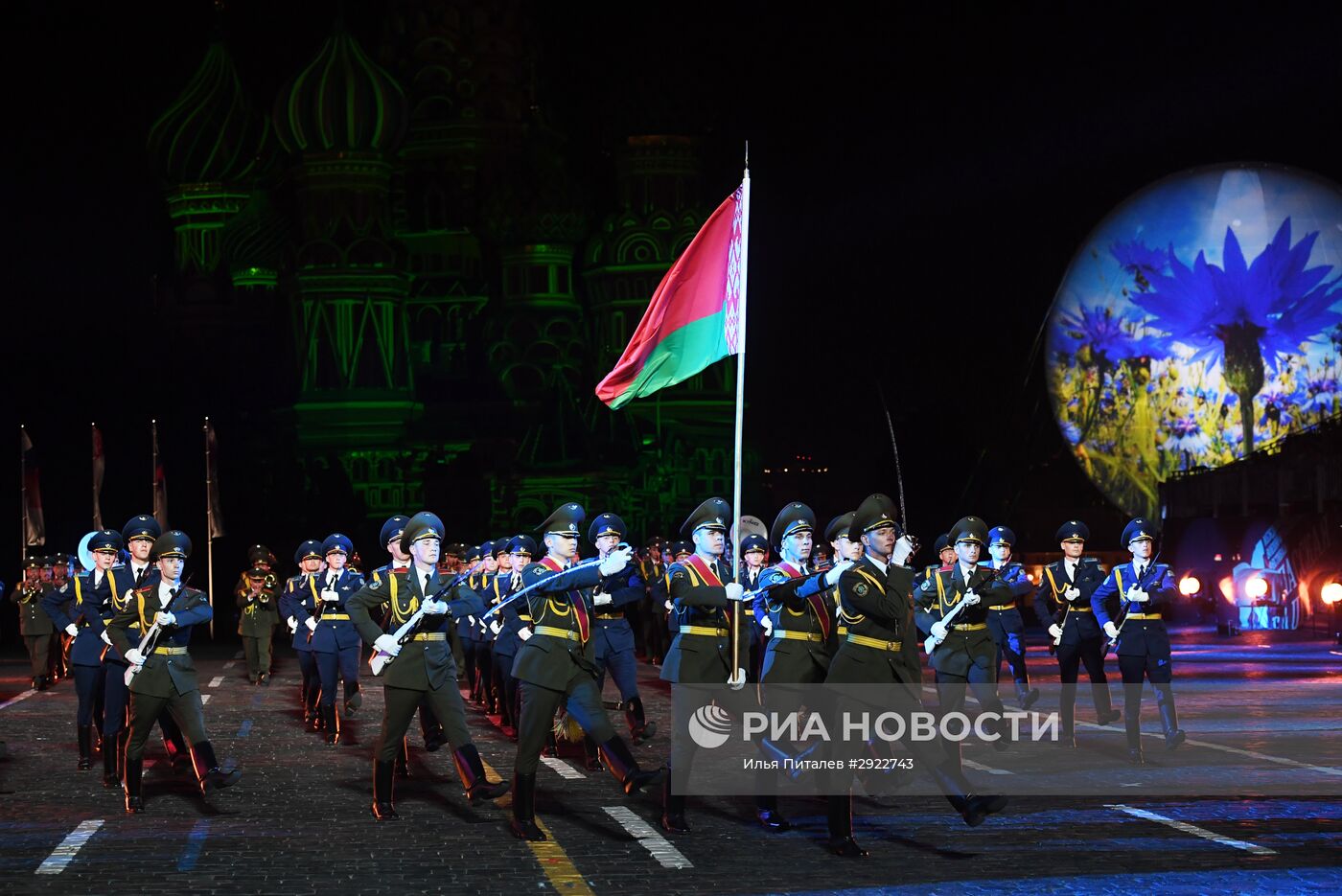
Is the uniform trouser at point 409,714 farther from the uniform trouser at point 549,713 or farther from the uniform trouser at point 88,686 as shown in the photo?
the uniform trouser at point 88,686

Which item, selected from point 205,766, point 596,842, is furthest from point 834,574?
point 205,766

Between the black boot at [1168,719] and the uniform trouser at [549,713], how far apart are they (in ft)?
19.9

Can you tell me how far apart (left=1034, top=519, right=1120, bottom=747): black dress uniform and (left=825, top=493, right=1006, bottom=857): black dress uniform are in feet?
19.0

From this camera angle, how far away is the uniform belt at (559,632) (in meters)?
11.6

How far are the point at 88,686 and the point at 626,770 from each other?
681 centimetres

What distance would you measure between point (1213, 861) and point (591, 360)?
69.9 meters

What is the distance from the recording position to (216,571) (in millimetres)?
52656

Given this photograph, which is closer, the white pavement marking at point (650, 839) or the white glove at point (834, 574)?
the white pavement marking at point (650, 839)

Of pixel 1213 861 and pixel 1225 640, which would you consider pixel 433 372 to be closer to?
pixel 1225 640

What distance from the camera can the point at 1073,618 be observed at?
1689 centimetres

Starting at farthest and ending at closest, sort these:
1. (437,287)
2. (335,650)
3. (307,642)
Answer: (437,287) → (307,642) → (335,650)

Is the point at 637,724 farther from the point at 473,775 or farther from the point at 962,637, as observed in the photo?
the point at 473,775

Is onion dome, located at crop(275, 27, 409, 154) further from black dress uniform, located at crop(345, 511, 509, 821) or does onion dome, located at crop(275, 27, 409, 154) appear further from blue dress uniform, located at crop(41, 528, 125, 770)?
black dress uniform, located at crop(345, 511, 509, 821)

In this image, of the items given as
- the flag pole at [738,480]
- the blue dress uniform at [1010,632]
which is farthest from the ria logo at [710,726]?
the blue dress uniform at [1010,632]
